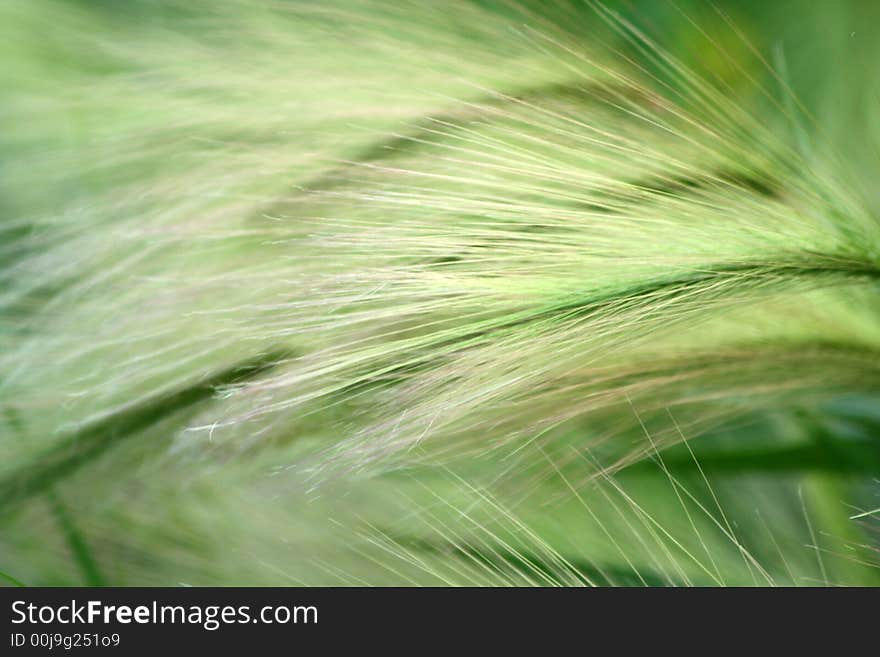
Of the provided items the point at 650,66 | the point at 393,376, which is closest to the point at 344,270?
the point at 393,376

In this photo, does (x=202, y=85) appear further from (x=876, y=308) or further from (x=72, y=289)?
(x=876, y=308)

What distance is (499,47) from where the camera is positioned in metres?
0.33

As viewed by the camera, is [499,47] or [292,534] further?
[292,534]

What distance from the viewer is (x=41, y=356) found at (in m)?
0.38

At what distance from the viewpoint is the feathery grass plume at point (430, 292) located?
0.89 feet

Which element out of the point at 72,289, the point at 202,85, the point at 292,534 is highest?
the point at 202,85

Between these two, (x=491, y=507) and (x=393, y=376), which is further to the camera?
(x=491, y=507)

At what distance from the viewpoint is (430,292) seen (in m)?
0.26

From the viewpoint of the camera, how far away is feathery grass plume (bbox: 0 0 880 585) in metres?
0.27

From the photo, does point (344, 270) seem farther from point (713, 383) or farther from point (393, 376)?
point (713, 383)

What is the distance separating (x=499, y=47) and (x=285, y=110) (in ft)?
0.30

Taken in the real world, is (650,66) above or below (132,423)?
above
